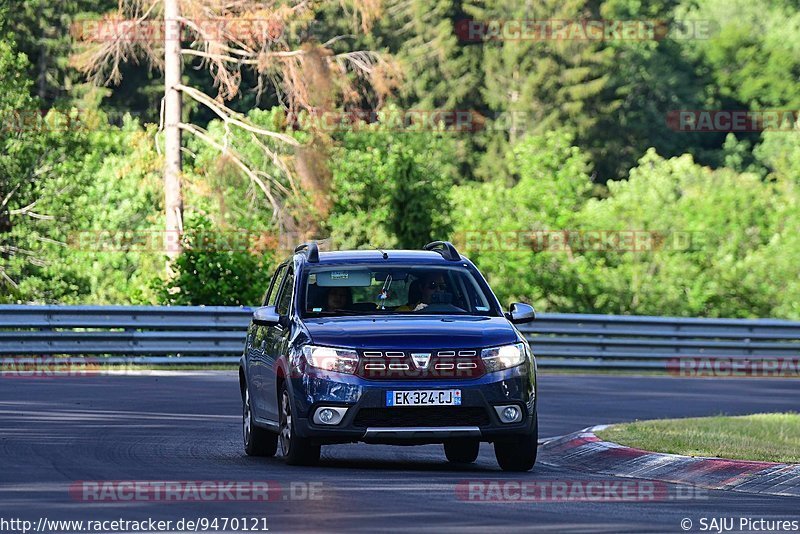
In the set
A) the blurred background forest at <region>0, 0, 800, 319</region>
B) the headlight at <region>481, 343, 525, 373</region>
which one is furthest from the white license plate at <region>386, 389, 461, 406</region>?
the blurred background forest at <region>0, 0, 800, 319</region>

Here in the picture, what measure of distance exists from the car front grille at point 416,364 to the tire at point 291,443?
0.70 metres

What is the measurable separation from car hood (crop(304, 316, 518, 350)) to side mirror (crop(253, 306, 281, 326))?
0.52 metres

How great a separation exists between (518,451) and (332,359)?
155 centimetres

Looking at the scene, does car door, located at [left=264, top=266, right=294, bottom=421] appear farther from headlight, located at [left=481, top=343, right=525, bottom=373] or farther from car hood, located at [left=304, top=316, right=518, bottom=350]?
headlight, located at [left=481, top=343, right=525, bottom=373]

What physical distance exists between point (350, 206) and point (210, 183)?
9.92 m

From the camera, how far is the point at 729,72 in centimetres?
10238

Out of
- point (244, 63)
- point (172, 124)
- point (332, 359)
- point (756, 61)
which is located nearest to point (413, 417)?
point (332, 359)

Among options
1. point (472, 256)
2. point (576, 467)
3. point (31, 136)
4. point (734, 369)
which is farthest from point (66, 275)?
point (576, 467)

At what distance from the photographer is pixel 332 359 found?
1304 cm

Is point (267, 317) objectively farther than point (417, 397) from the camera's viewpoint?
Yes

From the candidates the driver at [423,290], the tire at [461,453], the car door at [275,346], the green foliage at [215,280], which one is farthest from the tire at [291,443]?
the green foliage at [215,280]

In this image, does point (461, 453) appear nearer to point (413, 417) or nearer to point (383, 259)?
point (383, 259)

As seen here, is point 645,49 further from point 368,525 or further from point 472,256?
point 368,525

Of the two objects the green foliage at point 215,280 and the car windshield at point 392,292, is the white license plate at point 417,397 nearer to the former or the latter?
the car windshield at point 392,292
